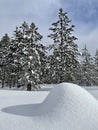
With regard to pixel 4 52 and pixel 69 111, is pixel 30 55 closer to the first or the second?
pixel 4 52

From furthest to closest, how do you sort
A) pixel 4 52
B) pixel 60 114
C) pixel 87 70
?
pixel 87 70, pixel 4 52, pixel 60 114

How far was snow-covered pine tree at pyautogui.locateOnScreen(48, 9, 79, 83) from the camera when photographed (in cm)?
3032

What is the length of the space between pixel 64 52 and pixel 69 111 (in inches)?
974

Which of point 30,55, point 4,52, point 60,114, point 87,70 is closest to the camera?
point 60,114

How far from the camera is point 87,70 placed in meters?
50.1

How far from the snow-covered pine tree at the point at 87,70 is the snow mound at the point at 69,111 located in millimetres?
42771

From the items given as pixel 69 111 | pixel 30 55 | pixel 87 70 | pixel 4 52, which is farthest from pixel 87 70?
pixel 69 111

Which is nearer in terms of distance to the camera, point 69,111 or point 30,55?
point 69,111

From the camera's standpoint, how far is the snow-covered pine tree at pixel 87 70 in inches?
1960

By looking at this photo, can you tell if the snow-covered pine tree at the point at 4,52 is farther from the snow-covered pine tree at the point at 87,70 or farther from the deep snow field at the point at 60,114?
the deep snow field at the point at 60,114

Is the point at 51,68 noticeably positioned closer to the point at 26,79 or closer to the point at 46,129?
the point at 26,79

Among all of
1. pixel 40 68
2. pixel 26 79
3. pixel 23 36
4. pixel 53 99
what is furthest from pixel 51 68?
pixel 53 99

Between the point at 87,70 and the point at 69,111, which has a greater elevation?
the point at 87,70

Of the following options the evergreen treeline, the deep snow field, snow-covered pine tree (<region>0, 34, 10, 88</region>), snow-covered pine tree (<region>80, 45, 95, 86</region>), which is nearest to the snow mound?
the deep snow field
